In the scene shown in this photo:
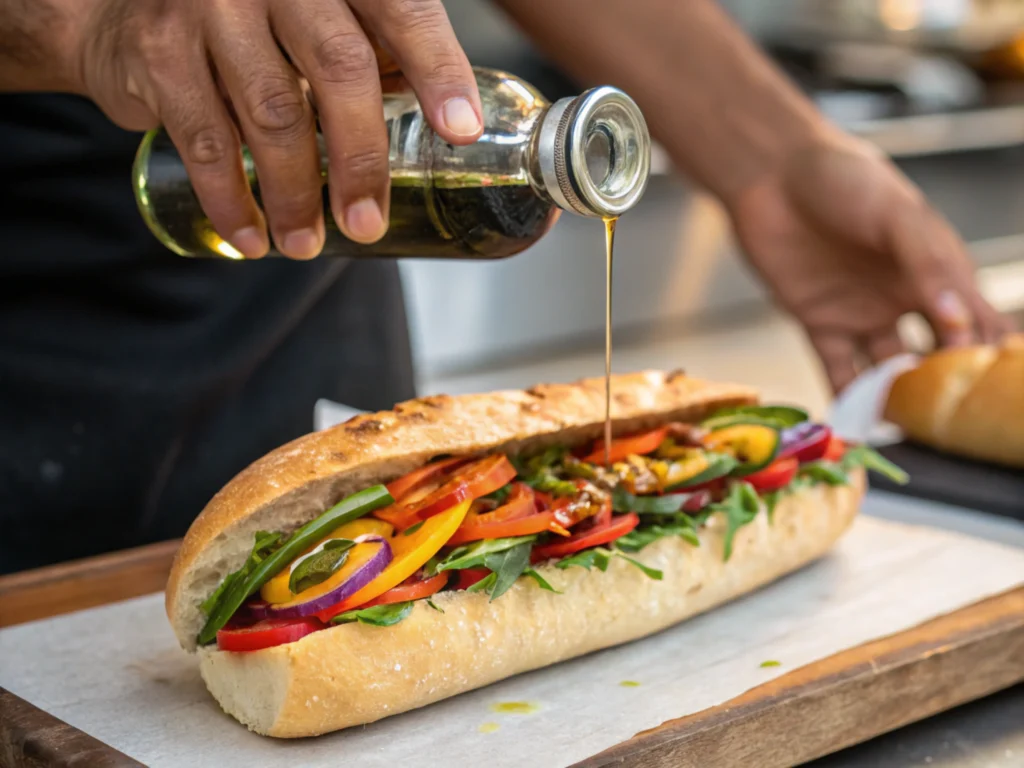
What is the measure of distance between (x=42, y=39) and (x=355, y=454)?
28.6 inches

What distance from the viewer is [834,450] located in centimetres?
249

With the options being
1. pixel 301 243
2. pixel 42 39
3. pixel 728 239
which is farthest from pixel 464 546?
pixel 728 239

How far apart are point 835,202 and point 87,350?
1796 mm

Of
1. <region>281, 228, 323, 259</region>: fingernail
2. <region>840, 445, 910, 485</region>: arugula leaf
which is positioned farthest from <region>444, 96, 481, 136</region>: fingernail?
<region>840, 445, 910, 485</region>: arugula leaf

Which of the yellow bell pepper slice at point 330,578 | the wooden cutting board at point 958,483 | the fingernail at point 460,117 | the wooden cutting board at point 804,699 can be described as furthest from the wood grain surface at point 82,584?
the wooden cutting board at point 958,483

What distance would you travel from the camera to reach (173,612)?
1756mm

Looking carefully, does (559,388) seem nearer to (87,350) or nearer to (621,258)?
(87,350)

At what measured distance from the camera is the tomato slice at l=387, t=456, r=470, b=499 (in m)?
1.87

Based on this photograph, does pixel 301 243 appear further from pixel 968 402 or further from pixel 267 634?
pixel 968 402

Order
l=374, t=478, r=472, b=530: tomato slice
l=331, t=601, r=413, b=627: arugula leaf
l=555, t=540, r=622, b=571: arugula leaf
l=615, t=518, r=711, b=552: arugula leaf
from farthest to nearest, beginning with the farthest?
l=615, t=518, r=711, b=552: arugula leaf → l=555, t=540, r=622, b=571: arugula leaf → l=374, t=478, r=472, b=530: tomato slice → l=331, t=601, r=413, b=627: arugula leaf

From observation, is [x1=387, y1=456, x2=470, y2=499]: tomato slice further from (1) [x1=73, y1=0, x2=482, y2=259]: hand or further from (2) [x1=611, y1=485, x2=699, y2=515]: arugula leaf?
(1) [x1=73, y1=0, x2=482, y2=259]: hand

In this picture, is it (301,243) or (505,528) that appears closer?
(301,243)

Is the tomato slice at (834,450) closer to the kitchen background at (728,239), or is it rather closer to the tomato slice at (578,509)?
the tomato slice at (578,509)

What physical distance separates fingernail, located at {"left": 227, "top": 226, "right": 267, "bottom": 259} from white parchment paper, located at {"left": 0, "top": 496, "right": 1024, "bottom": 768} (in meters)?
0.56
